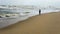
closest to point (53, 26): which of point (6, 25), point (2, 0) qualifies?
point (6, 25)

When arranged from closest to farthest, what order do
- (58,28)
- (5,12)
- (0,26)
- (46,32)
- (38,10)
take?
(46,32)
(58,28)
(0,26)
(5,12)
(38,10)

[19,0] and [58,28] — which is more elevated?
[19,0]

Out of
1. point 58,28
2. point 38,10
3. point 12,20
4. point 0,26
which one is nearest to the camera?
point 58,28

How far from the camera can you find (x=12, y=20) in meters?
2.97

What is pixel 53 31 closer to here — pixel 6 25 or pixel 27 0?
pixel 6 25

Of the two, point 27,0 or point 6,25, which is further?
point 27,0

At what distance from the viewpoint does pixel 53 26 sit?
240 cm

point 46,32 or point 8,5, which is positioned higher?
point 8,5

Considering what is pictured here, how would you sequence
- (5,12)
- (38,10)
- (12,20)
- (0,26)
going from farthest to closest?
(38,10) → (5,12) → (12,20) → (0,26)

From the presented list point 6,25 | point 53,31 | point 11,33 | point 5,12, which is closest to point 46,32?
point 53,31

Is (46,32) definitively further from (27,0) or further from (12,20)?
(27,0)

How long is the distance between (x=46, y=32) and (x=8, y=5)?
152 cm

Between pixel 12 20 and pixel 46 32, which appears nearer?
pixel 46 32

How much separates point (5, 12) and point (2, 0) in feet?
0.99
